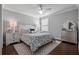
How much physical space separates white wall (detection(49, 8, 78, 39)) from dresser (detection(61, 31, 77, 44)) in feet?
0.29

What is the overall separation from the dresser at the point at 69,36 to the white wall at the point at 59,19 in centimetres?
9

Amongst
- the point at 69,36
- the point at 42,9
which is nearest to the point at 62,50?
the point at 69,36

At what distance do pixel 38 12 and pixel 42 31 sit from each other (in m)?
0.40

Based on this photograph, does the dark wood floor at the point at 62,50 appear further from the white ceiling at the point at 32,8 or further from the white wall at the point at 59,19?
the white ceiling at the point at 32,8

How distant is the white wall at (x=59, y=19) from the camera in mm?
1374

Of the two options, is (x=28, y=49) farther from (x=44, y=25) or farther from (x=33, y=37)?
(x=44, y=25)

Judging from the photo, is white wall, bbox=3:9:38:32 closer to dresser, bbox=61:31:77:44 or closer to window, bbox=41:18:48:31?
window, bbox=41:18:48:31

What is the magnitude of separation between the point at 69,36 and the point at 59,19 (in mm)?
408

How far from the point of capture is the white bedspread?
4.51ft

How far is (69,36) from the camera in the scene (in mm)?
1441
